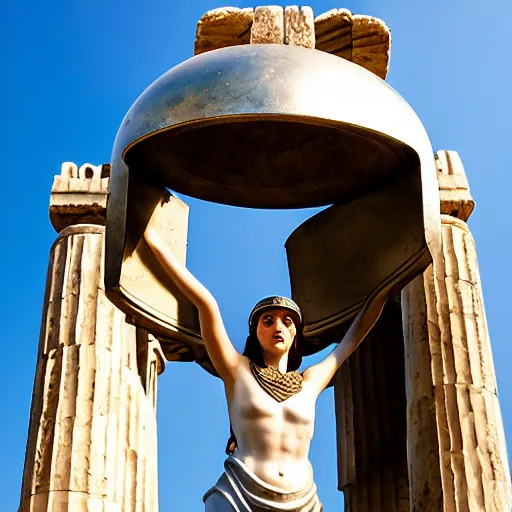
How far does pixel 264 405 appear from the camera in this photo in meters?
8.22

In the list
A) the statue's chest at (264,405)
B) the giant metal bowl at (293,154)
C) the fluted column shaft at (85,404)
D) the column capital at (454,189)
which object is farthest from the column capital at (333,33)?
the statue's chest at (264,405)

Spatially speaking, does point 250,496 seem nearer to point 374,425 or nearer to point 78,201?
point 374,425

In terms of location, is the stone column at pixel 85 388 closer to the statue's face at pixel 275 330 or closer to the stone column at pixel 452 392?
the stone column at pixel 452 392

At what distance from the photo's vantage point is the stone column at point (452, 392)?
11.2m

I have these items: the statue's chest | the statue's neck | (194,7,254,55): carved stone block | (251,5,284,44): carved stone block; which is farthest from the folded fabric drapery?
(194,7,254,55): carved stone block

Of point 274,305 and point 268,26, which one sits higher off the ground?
point 268,26

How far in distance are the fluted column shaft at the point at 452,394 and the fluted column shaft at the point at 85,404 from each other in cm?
288

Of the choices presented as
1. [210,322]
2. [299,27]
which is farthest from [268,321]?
[299,27]

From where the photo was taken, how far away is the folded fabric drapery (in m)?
7.83

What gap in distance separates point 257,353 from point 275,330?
0.95 ft

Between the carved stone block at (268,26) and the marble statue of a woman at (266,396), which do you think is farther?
the carved stone block at (268,26)

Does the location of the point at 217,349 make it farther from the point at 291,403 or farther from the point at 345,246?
the point at 345,246

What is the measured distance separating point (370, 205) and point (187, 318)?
1.79m

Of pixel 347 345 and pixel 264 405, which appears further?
pixel 347 345
